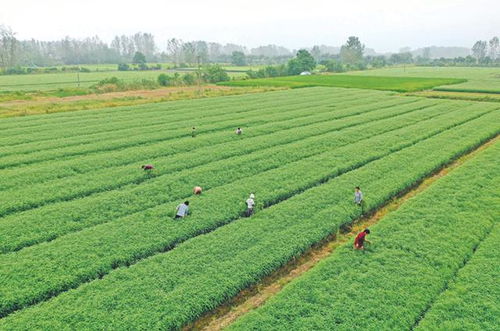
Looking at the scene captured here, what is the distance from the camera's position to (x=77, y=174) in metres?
24.2

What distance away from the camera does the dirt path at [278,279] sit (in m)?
12.4

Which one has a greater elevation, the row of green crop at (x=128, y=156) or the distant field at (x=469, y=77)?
the distant field at (x=469, y=77)

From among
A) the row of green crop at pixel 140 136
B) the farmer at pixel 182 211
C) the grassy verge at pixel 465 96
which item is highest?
Answer: the grassy verge at pixel 465 96

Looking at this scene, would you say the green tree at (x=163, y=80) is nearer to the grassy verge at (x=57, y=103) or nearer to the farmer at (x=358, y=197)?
the grassy verge at (x=57, y=103)

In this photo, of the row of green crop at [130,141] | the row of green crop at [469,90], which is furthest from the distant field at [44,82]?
the row of green crop at [469,90]

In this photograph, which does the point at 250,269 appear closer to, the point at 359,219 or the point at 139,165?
the point at 359,219

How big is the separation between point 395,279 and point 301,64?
121 metres

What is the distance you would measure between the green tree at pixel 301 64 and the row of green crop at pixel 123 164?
9360 cm

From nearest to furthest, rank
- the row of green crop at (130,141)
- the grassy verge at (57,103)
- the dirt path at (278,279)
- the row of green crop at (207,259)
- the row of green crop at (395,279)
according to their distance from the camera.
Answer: the row of green crop at (395,279)
the row of green crop at (207,259)
the dirt path at (278,279)
the row of green crop at (130,141)
the grassy verge at (57,103)

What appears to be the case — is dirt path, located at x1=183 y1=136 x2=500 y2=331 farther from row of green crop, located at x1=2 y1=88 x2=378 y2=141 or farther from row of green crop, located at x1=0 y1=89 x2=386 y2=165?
row of green crop, located at x1=2 y1=88 x2=378 y2=141

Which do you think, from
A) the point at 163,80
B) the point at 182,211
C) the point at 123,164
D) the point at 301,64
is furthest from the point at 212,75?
the point at 182,211

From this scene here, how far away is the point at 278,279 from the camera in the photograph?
47.5 feet

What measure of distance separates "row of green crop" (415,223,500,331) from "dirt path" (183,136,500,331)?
15.7 feet

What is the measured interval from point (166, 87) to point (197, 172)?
2520 inches
